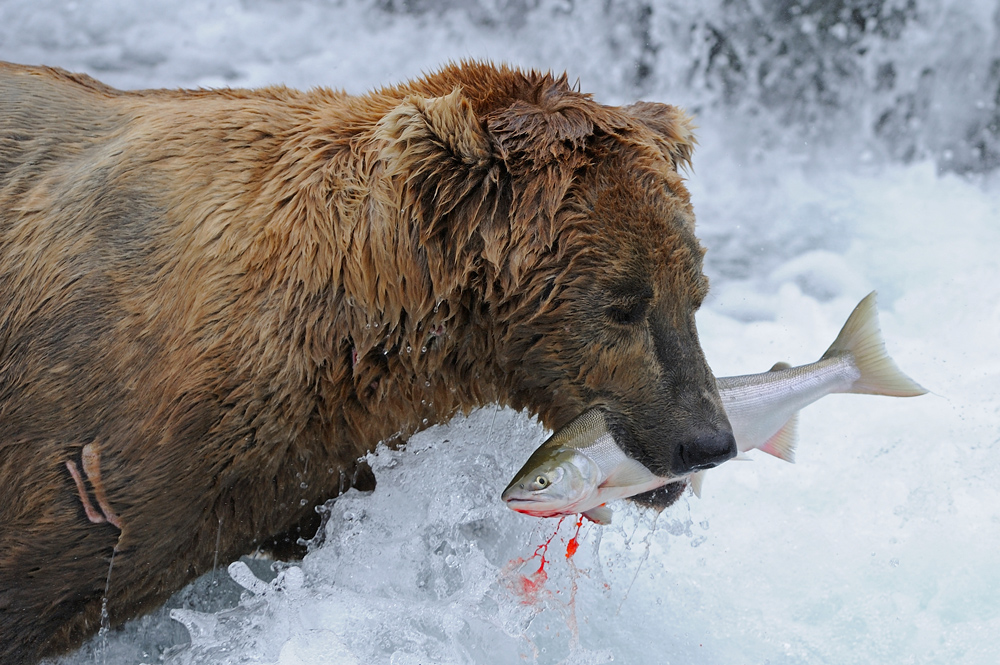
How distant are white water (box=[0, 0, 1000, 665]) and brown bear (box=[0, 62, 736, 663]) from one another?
44cm

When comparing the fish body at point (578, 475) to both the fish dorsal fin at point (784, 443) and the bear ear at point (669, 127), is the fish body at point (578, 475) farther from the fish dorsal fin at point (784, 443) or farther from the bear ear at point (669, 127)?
the bear ear at point (669, 127)

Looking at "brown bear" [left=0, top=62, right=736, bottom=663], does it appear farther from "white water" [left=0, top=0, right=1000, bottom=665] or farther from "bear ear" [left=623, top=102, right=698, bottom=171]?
"white water" [left=0, top=0, right=1000, bottom=665]

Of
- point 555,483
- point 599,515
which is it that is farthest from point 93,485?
point 599,515

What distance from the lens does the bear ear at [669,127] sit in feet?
9.95

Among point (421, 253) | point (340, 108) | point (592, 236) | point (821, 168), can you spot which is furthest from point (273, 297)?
point (821, 168)

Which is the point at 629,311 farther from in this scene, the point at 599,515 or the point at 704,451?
the point at 599,515

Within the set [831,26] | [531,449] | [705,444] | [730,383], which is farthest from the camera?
[831,26]

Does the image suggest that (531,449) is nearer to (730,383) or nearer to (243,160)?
(730,383)

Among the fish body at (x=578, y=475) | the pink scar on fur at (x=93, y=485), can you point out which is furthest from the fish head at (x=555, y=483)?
the pink scar on fur at (x=93, y=485)

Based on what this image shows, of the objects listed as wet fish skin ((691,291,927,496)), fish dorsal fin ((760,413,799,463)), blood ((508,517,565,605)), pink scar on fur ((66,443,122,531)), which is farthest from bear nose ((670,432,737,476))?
pink scar on fur ((66,443,122,531))

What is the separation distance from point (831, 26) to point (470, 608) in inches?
240

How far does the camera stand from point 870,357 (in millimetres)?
3348

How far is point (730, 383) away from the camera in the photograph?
3.17m

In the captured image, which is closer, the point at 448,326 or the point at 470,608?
the point at 448,326
